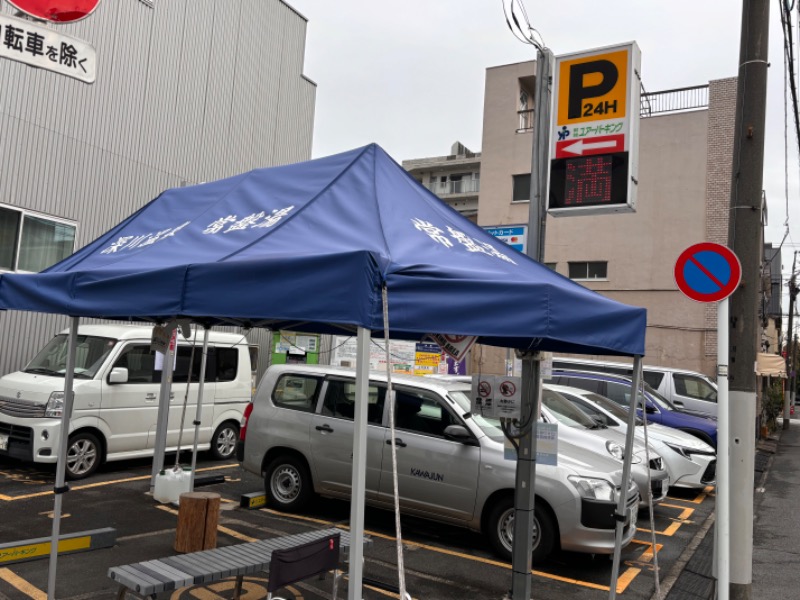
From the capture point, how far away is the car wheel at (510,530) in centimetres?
634

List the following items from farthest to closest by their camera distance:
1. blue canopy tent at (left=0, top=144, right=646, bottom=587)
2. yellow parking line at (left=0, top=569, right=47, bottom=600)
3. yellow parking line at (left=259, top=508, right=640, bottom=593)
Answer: yellow parking line at (left=259, top=508, right=640, bottom=593) < yellow parking line at (left=0, top=569, right=47, bottom=600) < blue canopy tent at (left=0, top=144, right=646, bottom=587)

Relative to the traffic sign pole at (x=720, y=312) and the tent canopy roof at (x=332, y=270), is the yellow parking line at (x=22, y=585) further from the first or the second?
the traffic sign pole at (x=720, y=312)

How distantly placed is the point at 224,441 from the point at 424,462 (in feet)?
18.3

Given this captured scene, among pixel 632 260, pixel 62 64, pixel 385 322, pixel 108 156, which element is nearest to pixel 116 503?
pixel 62 64

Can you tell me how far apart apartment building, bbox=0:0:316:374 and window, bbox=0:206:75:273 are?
0.02 metres

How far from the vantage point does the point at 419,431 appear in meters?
7.20

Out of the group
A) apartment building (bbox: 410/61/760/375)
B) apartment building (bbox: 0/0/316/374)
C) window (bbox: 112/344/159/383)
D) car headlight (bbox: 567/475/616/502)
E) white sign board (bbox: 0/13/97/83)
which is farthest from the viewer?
apartment building (bbox: 410/61/760/375)

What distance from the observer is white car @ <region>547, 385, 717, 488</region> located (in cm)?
1037

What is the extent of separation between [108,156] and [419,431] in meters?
9.64

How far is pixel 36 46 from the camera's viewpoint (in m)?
4.43

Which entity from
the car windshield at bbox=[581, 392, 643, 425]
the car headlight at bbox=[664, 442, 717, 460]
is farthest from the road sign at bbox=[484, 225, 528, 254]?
the car headlight at bbox=[664, 442, 717, 460]

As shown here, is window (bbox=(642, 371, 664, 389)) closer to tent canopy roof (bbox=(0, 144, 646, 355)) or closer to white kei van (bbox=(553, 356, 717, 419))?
white kei van (bbox=(553, 356, 717, 419))

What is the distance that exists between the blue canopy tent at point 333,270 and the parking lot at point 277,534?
7.41ft

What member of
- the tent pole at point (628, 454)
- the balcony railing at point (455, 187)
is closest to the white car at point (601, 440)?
the tent pole at point (628, 454)
